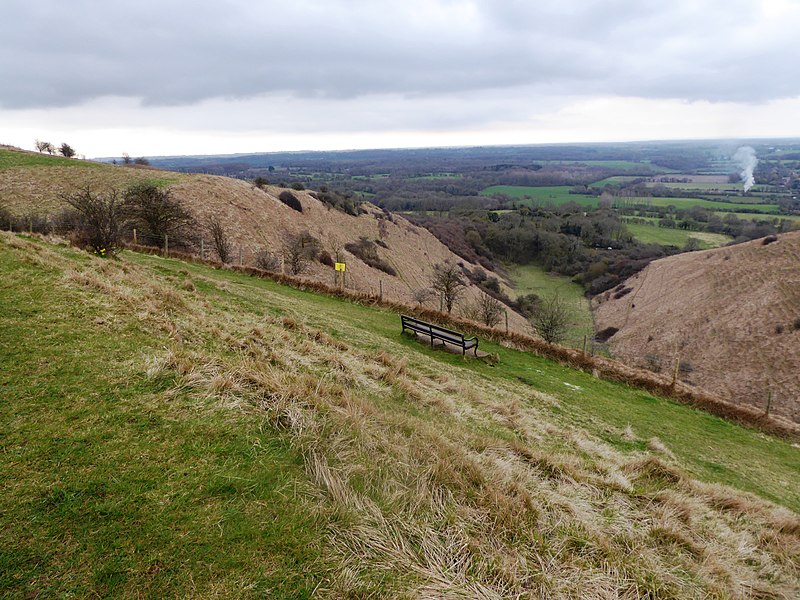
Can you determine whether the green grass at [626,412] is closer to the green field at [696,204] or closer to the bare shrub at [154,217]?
the bare shrub at [154,217]

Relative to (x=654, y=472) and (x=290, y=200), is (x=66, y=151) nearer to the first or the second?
(x=290, y=200)

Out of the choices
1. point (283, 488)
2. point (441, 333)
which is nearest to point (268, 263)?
point (441, 333)

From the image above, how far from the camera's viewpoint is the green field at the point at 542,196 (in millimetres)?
136375

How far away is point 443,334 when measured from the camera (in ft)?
52.7

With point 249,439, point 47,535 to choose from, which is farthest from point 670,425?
point 47,535

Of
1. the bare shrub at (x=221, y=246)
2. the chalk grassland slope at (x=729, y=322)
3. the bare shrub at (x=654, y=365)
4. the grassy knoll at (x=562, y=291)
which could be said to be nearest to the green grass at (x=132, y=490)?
the bare shrub at (x=221, y=246)

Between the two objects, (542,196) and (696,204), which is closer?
(696,204)

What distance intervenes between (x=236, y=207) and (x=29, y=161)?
20485 mm

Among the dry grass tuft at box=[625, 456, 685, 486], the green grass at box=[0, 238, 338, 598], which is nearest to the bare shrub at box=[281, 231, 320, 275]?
the green grass at box=[0, 238, 338, 598]

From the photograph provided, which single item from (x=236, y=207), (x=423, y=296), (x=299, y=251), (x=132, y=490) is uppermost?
(x=236, y=207)

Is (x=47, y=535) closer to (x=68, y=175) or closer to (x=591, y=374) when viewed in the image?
(x=591, y=374)

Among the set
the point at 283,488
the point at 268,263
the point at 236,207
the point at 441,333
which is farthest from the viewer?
the point at 236,207

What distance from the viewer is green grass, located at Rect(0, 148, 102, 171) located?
38.7 m

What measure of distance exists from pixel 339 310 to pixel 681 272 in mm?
50259
